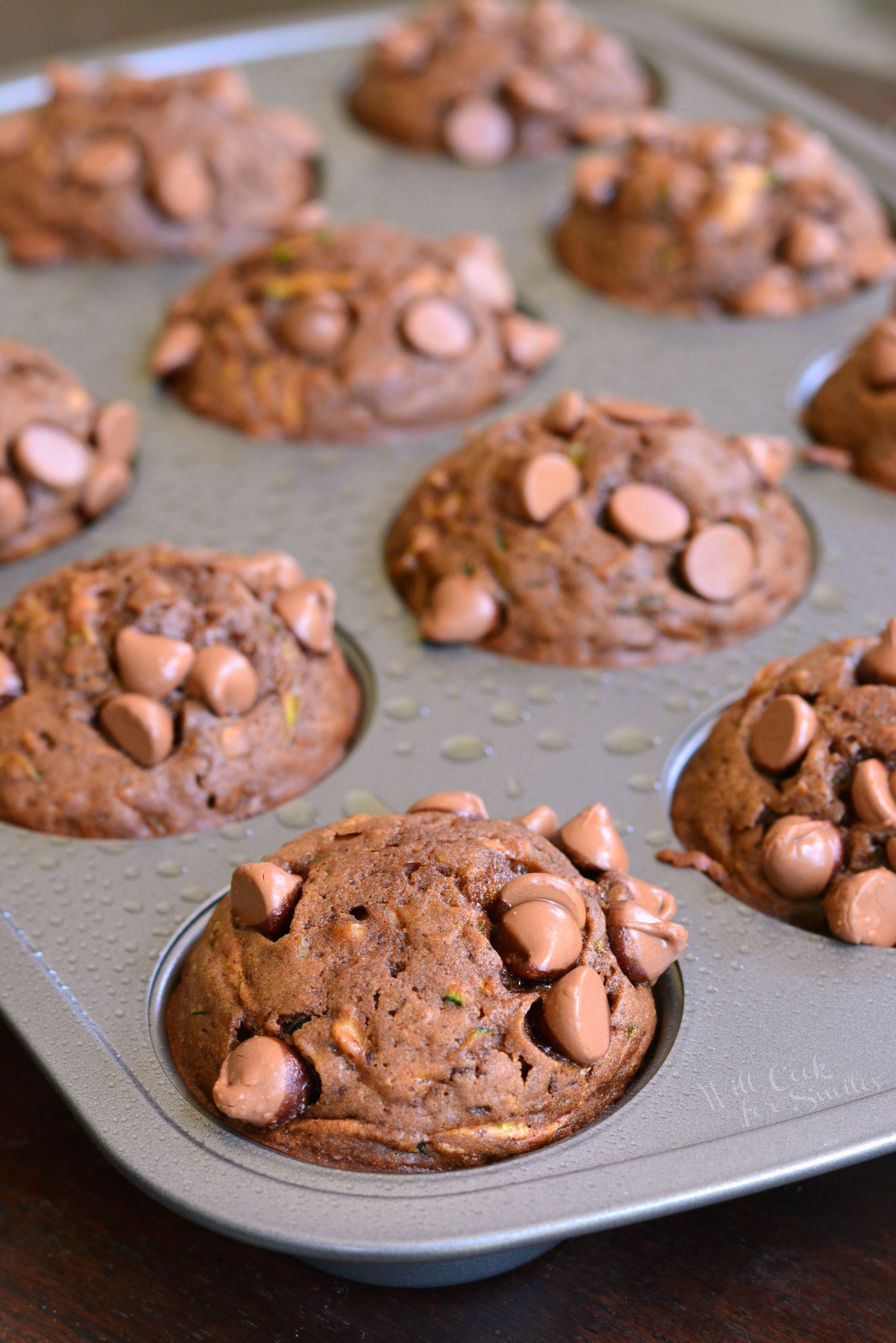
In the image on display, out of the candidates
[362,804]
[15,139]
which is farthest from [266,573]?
[15,139]

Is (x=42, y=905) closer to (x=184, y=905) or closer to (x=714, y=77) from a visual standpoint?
(x=184, y=905)

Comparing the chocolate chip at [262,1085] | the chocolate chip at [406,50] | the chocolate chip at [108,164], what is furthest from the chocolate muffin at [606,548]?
the chocolate chip at [406,50]

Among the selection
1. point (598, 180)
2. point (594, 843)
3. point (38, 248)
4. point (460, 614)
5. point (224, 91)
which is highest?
point (598, 180)

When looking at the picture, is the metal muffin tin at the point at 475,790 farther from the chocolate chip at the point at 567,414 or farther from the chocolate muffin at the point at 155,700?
the chocolate chip at the point at 567,414

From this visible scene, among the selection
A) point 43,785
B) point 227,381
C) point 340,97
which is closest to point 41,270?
point 227,381

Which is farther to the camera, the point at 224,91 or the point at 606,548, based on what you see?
the point at 224,91

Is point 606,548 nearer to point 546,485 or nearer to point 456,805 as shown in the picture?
point 546,485
